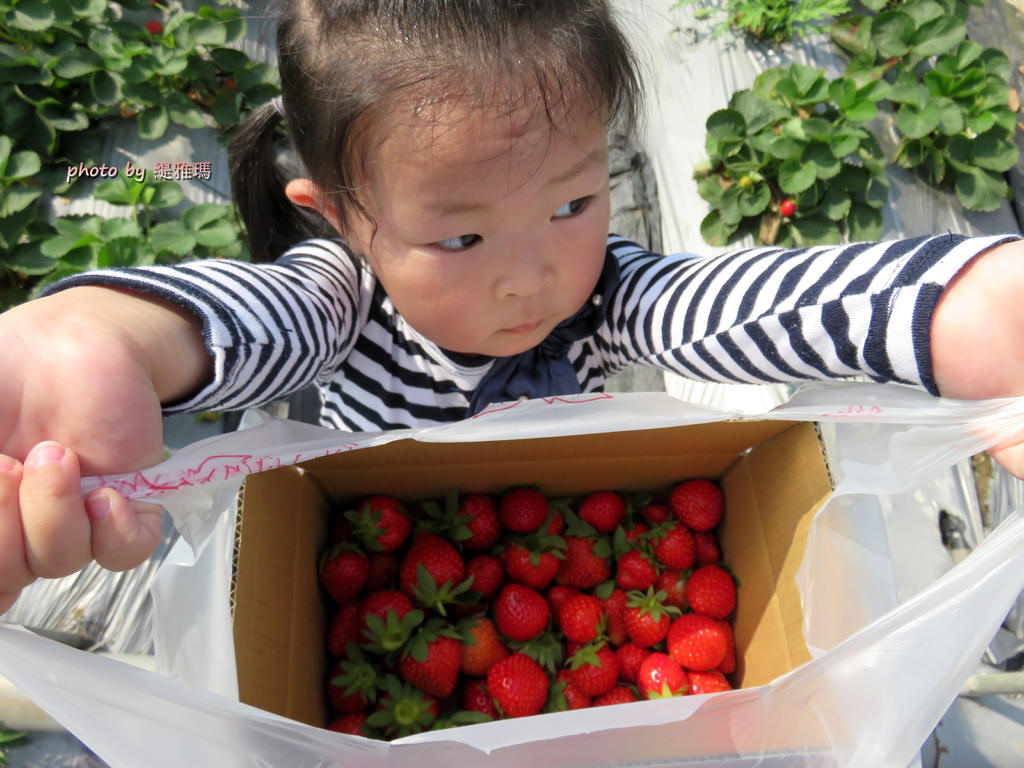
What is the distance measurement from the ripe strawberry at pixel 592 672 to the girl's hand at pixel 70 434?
1.60 feet

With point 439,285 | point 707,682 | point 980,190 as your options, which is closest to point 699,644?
point 707,682

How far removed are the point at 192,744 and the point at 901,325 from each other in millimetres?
508

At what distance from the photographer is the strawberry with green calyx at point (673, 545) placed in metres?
0.79

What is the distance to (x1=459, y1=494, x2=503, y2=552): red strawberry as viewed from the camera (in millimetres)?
796

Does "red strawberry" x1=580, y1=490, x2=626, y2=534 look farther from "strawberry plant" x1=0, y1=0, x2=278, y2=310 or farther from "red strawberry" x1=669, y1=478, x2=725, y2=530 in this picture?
"strawberry plant" x1=0, y1=0, x2=278, y2=310

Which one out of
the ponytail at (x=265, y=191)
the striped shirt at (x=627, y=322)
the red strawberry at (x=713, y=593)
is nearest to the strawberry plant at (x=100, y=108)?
the ponytail at (x=265, y=191)

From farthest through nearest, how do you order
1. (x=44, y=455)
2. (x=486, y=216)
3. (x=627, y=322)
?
(x=627, y=322), (x=486, y=216), (x=44, y=455)

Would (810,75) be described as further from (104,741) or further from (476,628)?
(104,741)

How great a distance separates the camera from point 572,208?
52 centimetres

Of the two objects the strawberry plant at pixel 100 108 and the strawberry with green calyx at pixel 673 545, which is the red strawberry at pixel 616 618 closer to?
the strawberry with green calyx at pixel 673 545

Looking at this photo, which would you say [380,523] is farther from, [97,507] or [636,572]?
[97,507]

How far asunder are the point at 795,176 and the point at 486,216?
0.89 meters

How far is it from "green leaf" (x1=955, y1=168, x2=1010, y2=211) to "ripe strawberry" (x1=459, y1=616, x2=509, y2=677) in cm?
105

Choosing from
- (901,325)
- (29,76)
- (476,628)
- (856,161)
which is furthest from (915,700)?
(29,76)
